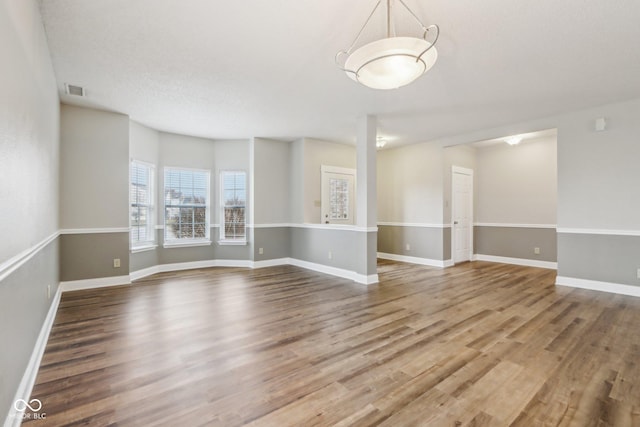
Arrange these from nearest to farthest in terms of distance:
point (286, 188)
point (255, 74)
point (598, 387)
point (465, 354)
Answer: point (598, 387), point (465, 354), point (255, 74), point (286, 188)

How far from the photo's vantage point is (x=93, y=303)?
3764mm

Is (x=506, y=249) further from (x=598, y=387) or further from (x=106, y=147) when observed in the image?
(x=106, y=147)

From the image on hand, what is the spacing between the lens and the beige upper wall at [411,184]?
6.27 metres

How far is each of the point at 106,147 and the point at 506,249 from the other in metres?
7.97

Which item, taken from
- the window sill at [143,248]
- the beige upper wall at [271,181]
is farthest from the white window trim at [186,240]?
the beige upper wall at [271,181]

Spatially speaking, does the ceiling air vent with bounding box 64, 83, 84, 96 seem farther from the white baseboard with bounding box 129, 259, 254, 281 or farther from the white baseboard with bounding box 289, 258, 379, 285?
the white baseboard with bounding box 289, 258, 379, 285

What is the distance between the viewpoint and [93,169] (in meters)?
4.46

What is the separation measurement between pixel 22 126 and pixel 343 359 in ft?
8.77

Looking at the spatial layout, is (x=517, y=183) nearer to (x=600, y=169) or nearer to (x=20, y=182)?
(x=600, y=169)

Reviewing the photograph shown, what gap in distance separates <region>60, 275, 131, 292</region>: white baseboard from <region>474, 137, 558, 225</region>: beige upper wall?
7.37 m

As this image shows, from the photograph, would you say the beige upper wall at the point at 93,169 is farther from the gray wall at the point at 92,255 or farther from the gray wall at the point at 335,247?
the gray wall at the point at 335,247

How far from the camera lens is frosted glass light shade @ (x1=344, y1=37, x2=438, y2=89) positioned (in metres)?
2.02

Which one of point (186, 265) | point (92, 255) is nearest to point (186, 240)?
point (186, 265)

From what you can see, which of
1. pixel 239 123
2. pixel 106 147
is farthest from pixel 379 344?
pixel 106 147
